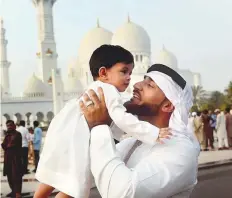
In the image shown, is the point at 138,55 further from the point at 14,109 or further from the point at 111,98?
the point at 111,98

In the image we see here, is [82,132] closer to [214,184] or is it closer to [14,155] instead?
[14,155]

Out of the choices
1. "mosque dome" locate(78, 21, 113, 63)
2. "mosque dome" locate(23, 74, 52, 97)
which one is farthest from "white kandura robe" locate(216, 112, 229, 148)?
"mosque dome" locate(23, 74, 52, 97)

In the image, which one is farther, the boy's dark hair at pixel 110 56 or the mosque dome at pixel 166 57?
the mosque dome at pixel 166 57

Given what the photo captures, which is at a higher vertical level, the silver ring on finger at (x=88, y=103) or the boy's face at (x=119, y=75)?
the boy's face at (x=119, y=75)

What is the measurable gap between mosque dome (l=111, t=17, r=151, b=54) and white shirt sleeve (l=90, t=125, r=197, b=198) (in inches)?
2270

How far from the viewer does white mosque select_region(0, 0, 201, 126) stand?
60062mm

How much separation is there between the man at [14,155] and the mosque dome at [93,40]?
A: 178 ft

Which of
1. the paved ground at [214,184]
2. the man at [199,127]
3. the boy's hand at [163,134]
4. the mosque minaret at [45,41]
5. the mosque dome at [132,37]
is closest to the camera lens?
the boy's hand at [163,134]

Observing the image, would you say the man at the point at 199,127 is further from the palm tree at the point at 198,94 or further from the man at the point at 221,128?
the palm tree at the point at 198,94

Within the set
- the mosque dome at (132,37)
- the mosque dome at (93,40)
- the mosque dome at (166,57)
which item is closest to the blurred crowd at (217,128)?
the mosque dome at (132,37)

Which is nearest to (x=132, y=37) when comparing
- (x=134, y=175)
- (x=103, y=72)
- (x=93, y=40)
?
(x=93, y=40)

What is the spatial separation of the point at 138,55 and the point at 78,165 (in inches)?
2340

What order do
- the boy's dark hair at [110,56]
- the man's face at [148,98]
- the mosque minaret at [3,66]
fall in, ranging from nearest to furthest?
the man's face at [148,98] < the boy's dark hair at [110,56] < the mosque minaret at [3,66]

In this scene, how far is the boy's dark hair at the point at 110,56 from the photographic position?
2088 mm
